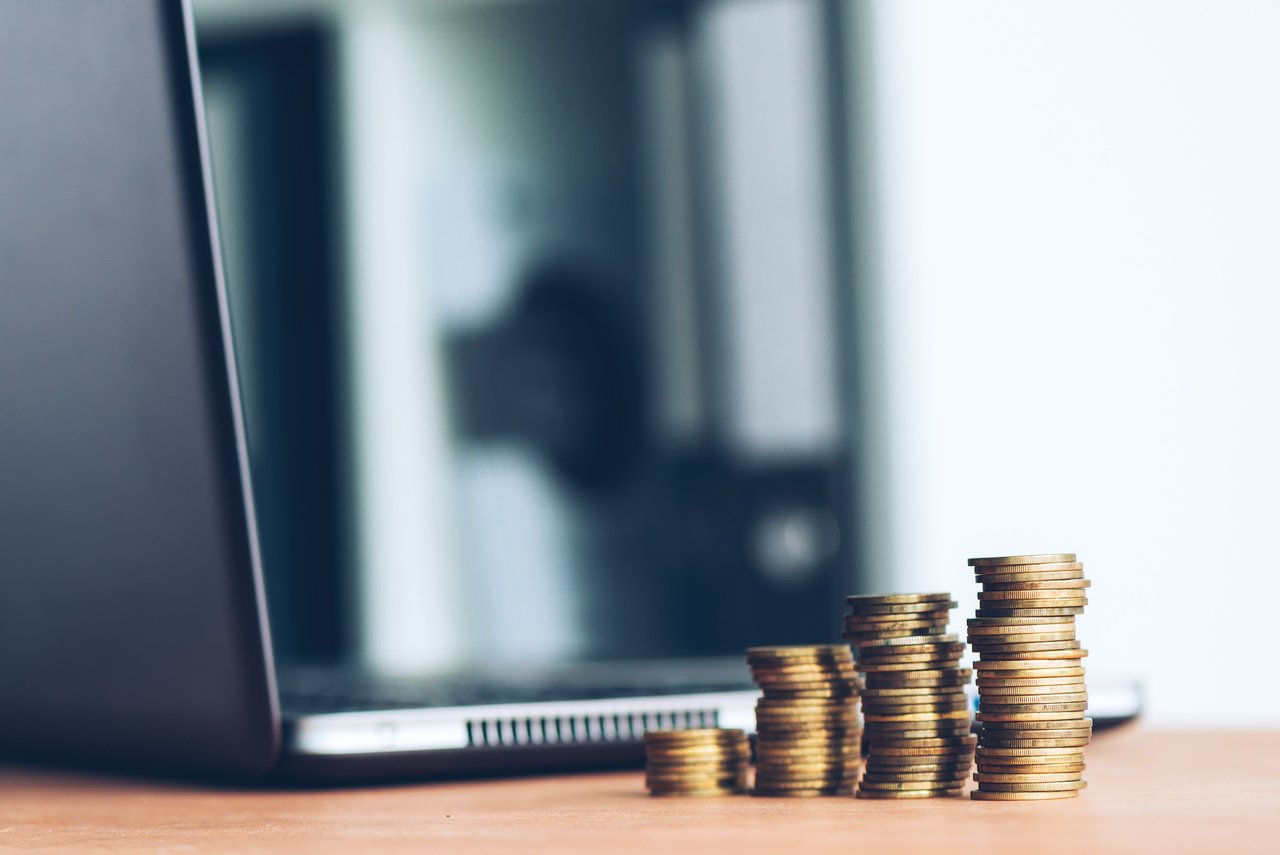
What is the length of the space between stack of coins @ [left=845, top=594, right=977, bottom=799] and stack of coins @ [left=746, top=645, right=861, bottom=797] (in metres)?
0.02

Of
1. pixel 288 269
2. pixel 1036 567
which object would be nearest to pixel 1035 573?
pixel 1036 567

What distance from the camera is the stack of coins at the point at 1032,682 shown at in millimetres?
604

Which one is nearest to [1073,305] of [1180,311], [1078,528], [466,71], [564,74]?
[1180,311]

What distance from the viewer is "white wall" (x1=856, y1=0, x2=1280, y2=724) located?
115 inches

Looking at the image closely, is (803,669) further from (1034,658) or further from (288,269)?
(288,269)

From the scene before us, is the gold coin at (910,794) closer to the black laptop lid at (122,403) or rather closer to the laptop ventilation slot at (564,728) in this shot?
the laptop ventilation slot at (564,728)

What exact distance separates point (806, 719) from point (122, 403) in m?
0.36

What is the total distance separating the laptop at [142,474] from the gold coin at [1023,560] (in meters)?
0.25

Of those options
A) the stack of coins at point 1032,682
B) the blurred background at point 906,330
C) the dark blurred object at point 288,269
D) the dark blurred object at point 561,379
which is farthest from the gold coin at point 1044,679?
the dark blurred object at point 288,269

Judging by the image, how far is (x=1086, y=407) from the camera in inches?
119

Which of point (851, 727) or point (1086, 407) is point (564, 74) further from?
point (851, 727)

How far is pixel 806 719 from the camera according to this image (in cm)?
65

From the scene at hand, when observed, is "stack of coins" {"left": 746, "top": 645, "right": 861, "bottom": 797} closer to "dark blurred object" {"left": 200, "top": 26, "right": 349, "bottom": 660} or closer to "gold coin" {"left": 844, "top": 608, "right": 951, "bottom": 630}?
"gold coin" {"left": 844, "top": 608, "right": 951, "bottom": 630}

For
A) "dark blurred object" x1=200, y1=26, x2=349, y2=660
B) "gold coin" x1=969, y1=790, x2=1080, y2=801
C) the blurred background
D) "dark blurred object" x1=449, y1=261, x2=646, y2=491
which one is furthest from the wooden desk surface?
"dark blurred object" x1=200, y1=26, x2=349, y2=660
